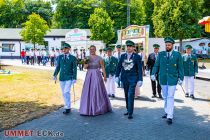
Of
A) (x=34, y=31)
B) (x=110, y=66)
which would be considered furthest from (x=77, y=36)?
(x=110, y=66)

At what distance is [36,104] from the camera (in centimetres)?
1160

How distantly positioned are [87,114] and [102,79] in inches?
42.8

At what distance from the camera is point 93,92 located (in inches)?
376

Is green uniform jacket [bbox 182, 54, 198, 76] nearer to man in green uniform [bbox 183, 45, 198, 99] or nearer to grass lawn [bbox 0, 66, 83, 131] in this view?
man in green uniform [bbox 183, 45, 198, 99]

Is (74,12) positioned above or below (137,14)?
above

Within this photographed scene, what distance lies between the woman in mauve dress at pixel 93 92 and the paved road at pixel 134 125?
0.24 meters

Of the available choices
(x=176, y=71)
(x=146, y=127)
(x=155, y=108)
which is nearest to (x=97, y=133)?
(x=146, y=127)

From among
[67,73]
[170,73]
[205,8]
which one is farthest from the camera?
[205,8]

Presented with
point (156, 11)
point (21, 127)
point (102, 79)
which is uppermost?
point (156, 11)

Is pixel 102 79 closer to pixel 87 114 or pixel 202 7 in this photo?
pixel 87 114

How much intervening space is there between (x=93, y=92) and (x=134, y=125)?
182 cm

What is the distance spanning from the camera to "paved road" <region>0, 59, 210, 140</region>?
721 cm

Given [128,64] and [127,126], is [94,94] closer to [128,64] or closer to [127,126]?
[128,64]

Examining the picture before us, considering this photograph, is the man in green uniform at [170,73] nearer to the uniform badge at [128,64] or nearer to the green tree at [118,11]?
the uniform badge at [128,64]
